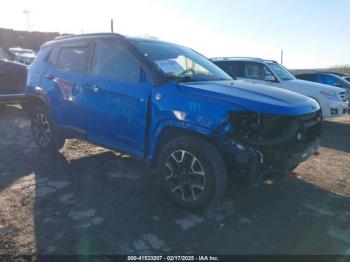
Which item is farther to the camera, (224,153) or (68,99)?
(68,99)

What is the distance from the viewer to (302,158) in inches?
149

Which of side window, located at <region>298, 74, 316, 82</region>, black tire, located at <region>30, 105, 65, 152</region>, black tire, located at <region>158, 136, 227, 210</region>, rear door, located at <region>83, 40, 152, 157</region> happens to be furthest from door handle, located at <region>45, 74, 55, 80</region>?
side window, located at <region>298, 74, 316, 82</region>

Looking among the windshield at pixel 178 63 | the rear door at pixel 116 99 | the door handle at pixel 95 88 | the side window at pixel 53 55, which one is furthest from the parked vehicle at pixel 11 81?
the windshield at pixel 178 63

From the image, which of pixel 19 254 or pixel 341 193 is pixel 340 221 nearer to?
pixel 341 193

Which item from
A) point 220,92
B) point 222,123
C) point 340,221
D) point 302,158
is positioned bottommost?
point 340,221

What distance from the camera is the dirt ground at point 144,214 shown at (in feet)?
10.7

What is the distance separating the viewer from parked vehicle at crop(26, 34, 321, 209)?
355 centimetres

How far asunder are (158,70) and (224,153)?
1.31m

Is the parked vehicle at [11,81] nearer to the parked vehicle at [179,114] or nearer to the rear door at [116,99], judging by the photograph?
the parked vehicle at [179,114]

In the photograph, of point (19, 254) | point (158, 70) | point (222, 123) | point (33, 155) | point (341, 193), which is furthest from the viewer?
point (33, 155)

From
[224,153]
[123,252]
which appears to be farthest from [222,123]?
[123,252]

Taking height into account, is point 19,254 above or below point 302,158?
below

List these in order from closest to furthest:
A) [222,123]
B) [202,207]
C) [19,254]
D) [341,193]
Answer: [19,254], [222,123], [202,207], [341,193]

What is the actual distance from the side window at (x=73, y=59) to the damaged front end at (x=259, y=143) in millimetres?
2527
